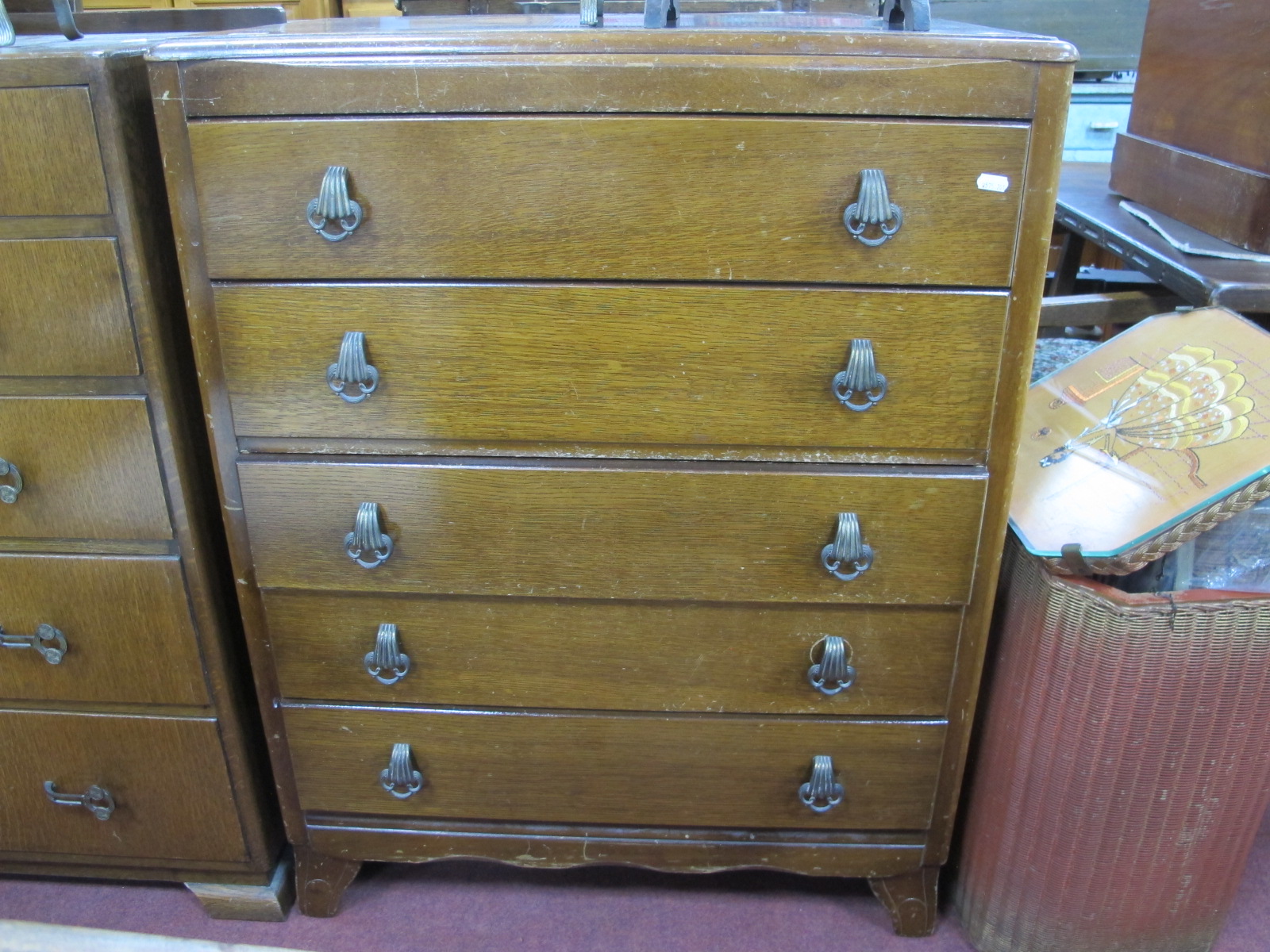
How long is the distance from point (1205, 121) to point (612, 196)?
85 centimetres

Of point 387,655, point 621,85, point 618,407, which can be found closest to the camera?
point 621,85

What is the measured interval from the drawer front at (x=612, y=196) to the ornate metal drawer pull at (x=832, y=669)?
14.8 inches

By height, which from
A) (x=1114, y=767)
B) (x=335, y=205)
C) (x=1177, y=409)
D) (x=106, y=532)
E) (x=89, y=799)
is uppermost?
(x=335, y=205)

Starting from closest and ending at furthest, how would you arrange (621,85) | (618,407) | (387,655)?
(621,85) → (618,407) → (387,655)

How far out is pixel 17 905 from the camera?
1250mm

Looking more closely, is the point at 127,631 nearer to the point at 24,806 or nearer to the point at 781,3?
the point at 24,806

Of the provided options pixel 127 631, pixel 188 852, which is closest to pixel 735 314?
pixel 127 631

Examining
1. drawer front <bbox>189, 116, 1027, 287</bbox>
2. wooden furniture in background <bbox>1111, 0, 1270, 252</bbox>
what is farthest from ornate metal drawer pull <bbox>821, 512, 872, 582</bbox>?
wooden furniture in background <bbox>1111, 0, 1270, 252</bbox>

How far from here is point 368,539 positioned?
953 millimetres

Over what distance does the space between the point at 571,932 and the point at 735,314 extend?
81cm

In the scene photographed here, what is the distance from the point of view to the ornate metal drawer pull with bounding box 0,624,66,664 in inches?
41.4

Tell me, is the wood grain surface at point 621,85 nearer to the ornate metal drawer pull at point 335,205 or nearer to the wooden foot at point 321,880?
the ornate metal drawer pull at point 335,205

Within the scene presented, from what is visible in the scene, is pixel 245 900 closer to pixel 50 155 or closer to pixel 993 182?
pixel 50 155

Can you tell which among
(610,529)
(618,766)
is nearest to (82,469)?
(610,529)
